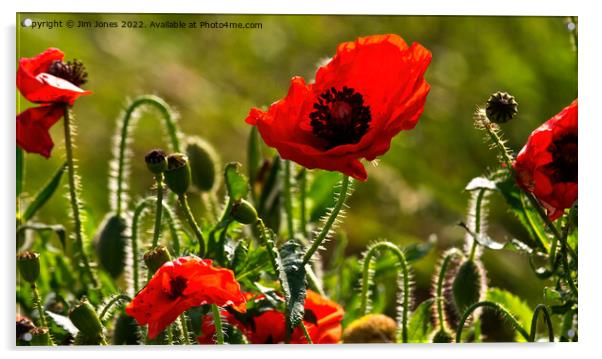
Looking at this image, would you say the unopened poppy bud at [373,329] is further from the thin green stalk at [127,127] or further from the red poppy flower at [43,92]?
the red poppy flower at [43,92]

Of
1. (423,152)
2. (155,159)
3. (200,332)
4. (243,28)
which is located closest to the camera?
(155,159)

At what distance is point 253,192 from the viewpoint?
1965 millimetres

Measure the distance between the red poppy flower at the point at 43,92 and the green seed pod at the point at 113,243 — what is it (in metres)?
0.16

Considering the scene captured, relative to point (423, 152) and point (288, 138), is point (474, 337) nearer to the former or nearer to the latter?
point (288, 138)

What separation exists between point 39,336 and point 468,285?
2.13ft

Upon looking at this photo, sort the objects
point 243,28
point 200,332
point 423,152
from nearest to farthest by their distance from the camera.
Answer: point 200,332
point 243,28
point 423,152

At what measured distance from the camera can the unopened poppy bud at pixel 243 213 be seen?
5.21 ft

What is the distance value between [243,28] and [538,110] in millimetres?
591

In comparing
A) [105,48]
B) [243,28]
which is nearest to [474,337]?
[243,28]

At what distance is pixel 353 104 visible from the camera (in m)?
1.68

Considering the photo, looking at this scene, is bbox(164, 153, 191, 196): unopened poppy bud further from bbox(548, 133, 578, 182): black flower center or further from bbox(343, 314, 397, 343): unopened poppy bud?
bbox(548, 133, 578, 182): black flower center

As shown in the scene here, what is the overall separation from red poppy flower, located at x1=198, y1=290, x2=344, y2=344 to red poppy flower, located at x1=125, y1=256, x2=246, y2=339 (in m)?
0.22

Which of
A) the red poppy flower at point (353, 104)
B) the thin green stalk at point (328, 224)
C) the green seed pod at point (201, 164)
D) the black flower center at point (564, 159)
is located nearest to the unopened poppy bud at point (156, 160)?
the red poppy flower at point (353, 104)
